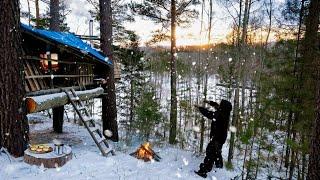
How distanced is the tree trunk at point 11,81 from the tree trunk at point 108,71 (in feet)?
21.0

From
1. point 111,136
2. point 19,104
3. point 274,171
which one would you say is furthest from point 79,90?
point 274,171

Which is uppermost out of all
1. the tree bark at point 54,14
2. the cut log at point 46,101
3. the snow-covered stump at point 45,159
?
the tree bark at point 54,14

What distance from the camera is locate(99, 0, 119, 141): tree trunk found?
14031 millimetres

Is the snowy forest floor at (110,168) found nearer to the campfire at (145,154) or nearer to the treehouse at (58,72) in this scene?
the campfire at (145,154)

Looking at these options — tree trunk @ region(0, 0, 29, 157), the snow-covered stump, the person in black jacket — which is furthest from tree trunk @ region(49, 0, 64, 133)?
the person in black jacket

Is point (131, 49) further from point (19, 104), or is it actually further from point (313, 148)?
point (313, 148)

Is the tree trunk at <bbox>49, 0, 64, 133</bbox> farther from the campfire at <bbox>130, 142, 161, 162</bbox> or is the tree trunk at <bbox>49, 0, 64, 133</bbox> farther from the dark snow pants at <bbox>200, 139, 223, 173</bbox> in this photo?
the dark snow pants at <bbox>200, 139, 223, 173</bbox>

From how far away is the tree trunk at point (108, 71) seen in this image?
1403cm

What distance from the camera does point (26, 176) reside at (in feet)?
22.3

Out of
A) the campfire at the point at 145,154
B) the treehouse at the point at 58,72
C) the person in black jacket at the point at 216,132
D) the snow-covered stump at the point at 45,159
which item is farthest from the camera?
the campfire at the point at 145,154

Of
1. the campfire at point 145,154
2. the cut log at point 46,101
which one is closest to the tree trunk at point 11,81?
the cut log at point 46,101

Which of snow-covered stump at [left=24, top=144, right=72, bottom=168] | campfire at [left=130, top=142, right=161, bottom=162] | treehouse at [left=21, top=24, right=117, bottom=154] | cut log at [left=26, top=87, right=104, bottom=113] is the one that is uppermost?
treehouse at [left=21, top=24, right=117, bottom=154]

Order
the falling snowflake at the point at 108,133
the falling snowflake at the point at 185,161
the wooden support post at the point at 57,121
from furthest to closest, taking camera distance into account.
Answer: the wooden support post at the point at 57,121 < the falling snowflake at the point at 108,133 < the falling snowflake at the point at 185,161

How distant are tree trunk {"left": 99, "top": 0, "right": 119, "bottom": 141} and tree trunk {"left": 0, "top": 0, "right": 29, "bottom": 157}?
6.39 m
